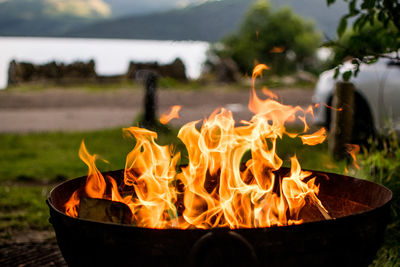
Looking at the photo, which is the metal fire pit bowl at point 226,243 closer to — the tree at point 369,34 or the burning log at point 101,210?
the burning log at point 101,210

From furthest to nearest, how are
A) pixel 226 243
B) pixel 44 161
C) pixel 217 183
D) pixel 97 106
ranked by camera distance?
pixel 97 106, pixel 44 161, pixel 217 183, pixel 226 243

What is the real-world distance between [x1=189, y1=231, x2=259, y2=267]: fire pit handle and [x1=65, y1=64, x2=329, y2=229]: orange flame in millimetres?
463

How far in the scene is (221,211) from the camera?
2.27 metres

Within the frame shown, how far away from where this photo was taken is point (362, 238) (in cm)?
190

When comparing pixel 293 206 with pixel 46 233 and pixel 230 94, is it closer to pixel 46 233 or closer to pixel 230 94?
pixel 46 233

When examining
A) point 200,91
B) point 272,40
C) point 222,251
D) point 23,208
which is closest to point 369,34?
point 222,251

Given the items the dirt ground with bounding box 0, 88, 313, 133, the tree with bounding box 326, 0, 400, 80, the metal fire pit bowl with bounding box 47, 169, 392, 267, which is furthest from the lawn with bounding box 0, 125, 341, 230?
the metal fire pit bowl with bounding box 47, 169, 392, 267

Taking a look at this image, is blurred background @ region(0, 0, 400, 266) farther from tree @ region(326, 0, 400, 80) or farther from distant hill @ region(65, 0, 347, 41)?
distant hill @ region(65, 0, 347, 41)

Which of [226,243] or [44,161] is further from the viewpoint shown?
[44,161]

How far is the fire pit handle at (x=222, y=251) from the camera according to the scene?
5.34ft

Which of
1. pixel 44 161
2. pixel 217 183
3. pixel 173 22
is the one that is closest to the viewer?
pixel 217 183

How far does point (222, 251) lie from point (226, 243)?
5 centimetres

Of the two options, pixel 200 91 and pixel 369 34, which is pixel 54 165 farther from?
pixel 200 91

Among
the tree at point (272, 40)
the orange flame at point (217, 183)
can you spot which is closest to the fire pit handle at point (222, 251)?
the orange flame at point (217, 183)
